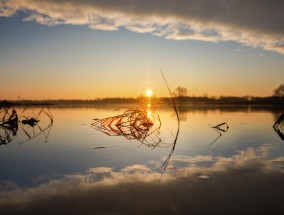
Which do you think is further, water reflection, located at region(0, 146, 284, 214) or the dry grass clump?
the dry grass clump

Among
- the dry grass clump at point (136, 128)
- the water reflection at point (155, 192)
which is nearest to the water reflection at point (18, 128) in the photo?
the dry grass clump at point (136, 128)

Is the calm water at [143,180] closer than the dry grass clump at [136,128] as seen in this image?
Yes

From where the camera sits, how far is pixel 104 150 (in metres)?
8.04

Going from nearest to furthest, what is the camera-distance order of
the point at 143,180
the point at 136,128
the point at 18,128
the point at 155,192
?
the point at 155,192 < the point at 143,180 < the point at 136,128 < the point at 18,128

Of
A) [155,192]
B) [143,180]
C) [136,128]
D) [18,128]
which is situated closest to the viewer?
[155,192]

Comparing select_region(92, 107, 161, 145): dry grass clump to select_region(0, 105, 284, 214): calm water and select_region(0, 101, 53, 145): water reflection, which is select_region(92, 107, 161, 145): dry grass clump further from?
select_region(0, 101, 53, 145): water reflection

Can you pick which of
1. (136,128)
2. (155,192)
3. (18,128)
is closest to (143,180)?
(155,192)

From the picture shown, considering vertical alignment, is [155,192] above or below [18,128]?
above

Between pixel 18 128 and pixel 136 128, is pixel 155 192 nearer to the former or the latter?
pixel 136 128

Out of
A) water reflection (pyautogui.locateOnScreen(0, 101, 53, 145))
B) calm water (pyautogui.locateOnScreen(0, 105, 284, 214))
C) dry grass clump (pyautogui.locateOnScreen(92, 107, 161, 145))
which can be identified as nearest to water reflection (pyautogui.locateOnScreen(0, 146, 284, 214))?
calm water (pyautogui.locateOnScreen(0, 105, 284, 214))

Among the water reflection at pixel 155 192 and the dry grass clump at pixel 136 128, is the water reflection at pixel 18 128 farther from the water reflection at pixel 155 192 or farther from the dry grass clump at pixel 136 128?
the water reflection at pixel 155 192

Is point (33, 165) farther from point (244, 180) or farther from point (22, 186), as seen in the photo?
point (244, 180)

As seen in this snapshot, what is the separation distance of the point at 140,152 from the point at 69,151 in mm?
2044

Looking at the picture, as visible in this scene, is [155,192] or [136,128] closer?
[155,192]
